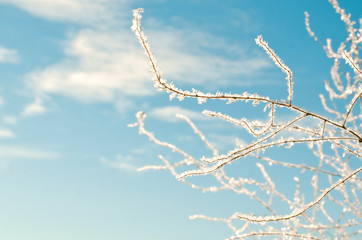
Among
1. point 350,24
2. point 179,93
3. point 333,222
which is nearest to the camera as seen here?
point 179,93

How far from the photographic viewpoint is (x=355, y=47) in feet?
12.9

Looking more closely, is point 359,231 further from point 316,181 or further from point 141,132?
point 141,132

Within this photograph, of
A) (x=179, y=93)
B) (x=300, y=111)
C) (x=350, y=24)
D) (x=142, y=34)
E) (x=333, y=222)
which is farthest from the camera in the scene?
(x=333, y=222)

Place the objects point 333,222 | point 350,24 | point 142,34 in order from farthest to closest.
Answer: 1. point 333,222
2. point 350,24
3. point 142,34

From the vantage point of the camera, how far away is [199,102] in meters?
1.54

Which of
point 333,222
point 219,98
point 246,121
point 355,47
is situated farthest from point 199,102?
point 333,222

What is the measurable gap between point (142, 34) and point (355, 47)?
3246 mm

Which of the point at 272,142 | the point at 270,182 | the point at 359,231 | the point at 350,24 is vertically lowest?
the point at 272,142

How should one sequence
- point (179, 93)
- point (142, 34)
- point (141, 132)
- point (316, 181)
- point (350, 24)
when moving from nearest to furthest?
point (142, 34)
point (179, 93)
point (141, 132)
point (350, 24)
point (316, 181)

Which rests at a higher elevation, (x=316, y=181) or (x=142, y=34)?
(x=316, y=181)

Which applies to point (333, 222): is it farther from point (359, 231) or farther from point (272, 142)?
point (272, 142)

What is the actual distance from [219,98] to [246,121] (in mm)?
234

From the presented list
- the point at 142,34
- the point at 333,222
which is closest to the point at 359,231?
the point at 333,222

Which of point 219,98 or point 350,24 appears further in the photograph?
point 350,24
